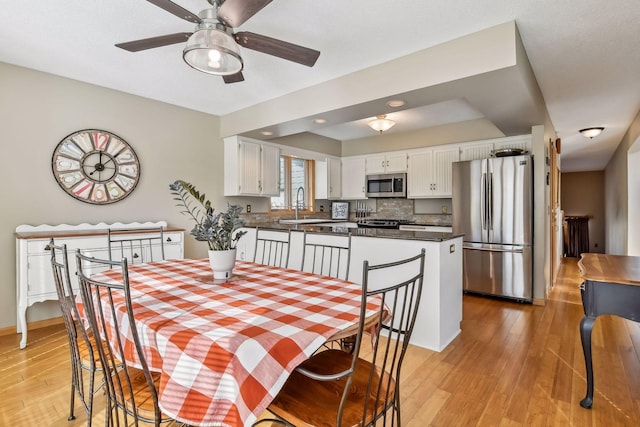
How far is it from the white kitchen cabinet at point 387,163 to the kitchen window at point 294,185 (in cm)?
110

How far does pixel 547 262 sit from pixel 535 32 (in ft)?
9.75

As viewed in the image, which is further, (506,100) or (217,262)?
(506,100)

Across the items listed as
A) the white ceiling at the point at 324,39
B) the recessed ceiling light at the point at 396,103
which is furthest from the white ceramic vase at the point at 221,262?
the recessed ceiling light at the point at 396,103

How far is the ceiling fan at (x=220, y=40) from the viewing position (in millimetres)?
1697

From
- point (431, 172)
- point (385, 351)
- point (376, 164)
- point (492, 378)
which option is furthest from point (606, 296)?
point (376, 164)

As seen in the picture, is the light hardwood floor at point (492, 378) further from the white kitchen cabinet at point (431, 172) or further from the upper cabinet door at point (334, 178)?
the upper cabinet door at point (334, 178)

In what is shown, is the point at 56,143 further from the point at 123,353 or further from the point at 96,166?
the point at 123,353

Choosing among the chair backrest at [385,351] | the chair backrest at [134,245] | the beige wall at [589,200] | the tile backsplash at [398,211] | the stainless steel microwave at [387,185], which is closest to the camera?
the chair backrest at [385,351]

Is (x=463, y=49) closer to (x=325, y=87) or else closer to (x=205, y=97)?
(x=325, y=87)

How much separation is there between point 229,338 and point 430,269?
6.43 ft

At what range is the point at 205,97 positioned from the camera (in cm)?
383

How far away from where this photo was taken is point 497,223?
4.07 meters

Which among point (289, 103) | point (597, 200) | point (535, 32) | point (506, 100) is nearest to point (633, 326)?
point (506, 100)

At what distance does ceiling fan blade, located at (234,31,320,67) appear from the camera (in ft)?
6.42
